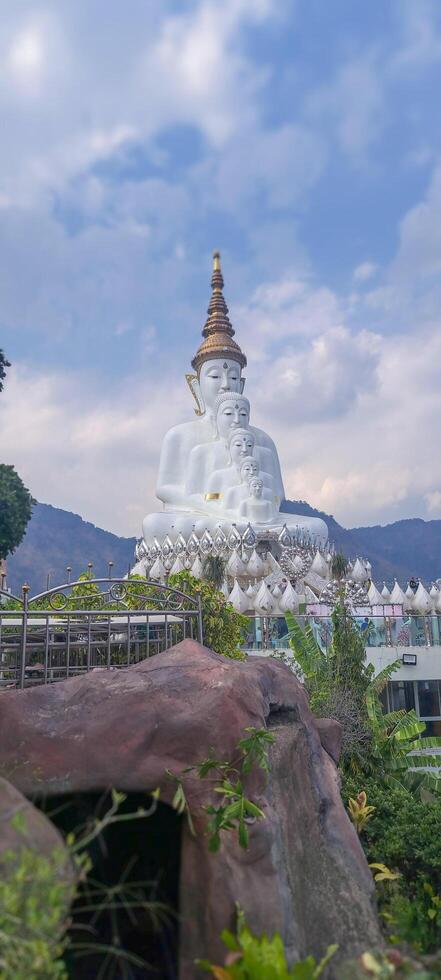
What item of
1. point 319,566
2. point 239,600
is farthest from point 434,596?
point 319,566

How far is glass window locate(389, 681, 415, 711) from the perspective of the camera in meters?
15.6

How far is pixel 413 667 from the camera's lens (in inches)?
610

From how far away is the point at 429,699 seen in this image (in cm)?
1558

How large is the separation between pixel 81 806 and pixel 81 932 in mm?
1176

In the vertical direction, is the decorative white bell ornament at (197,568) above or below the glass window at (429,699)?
above

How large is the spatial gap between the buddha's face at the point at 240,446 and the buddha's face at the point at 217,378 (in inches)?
157

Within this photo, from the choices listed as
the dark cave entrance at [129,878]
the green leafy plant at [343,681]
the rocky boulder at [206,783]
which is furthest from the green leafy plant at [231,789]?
the green leafy plant at [343,681]

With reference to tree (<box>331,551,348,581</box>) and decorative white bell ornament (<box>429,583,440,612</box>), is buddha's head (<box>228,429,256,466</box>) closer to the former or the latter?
tree (<box>331,551,348,581</box>)

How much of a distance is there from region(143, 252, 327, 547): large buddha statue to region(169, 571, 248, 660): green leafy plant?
16.8 meters

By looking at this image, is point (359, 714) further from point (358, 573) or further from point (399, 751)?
point (358, 573)

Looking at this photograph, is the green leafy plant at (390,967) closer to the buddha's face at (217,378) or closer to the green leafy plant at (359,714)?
the green leafy plant at (359,714)

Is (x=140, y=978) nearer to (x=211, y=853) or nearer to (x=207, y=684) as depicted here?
(x=211, y=853)

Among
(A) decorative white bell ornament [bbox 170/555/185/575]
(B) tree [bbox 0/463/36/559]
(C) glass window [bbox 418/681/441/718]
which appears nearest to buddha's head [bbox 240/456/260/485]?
(A) decorative white bell ornament [bbox 170/555/185/575]

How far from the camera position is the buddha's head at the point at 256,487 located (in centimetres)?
3038
